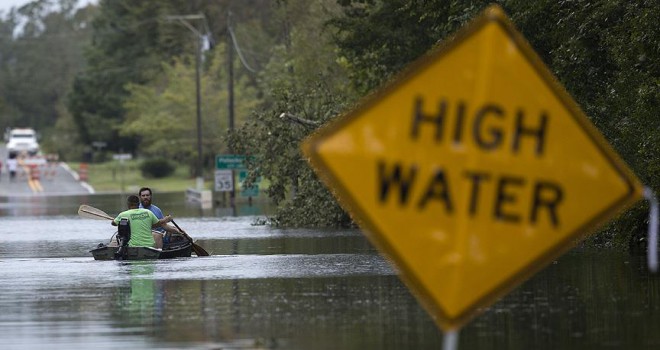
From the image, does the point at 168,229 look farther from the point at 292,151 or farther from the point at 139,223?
the point at 292,151

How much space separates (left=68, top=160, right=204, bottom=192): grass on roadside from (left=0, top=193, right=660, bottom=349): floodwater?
51736mm

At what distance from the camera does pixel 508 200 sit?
923 centimetres

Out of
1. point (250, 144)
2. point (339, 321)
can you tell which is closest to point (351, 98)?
point (250, 144)

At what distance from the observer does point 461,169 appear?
915cm

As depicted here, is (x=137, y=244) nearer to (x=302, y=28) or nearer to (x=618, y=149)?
(x=618, y=149)

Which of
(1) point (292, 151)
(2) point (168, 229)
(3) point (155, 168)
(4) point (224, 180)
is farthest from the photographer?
(3) point (155, 168)

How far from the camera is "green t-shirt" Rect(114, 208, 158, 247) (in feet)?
88.4

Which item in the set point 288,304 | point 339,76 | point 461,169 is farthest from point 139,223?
point 339,76

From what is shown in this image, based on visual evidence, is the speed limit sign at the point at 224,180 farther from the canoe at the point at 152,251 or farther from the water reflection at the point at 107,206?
the canoe at the point at 152,251

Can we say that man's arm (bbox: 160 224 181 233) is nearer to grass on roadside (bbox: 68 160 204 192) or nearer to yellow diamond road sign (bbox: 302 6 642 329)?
yellow diamond road sign (bbox: 302 6 642 329)

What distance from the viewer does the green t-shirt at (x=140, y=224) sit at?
2694 centimetres

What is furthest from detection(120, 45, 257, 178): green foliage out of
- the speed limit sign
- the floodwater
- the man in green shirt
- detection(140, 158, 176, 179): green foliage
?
the man in green shirt

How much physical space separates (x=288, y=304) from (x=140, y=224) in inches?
382

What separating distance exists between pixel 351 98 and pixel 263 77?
128 ft
